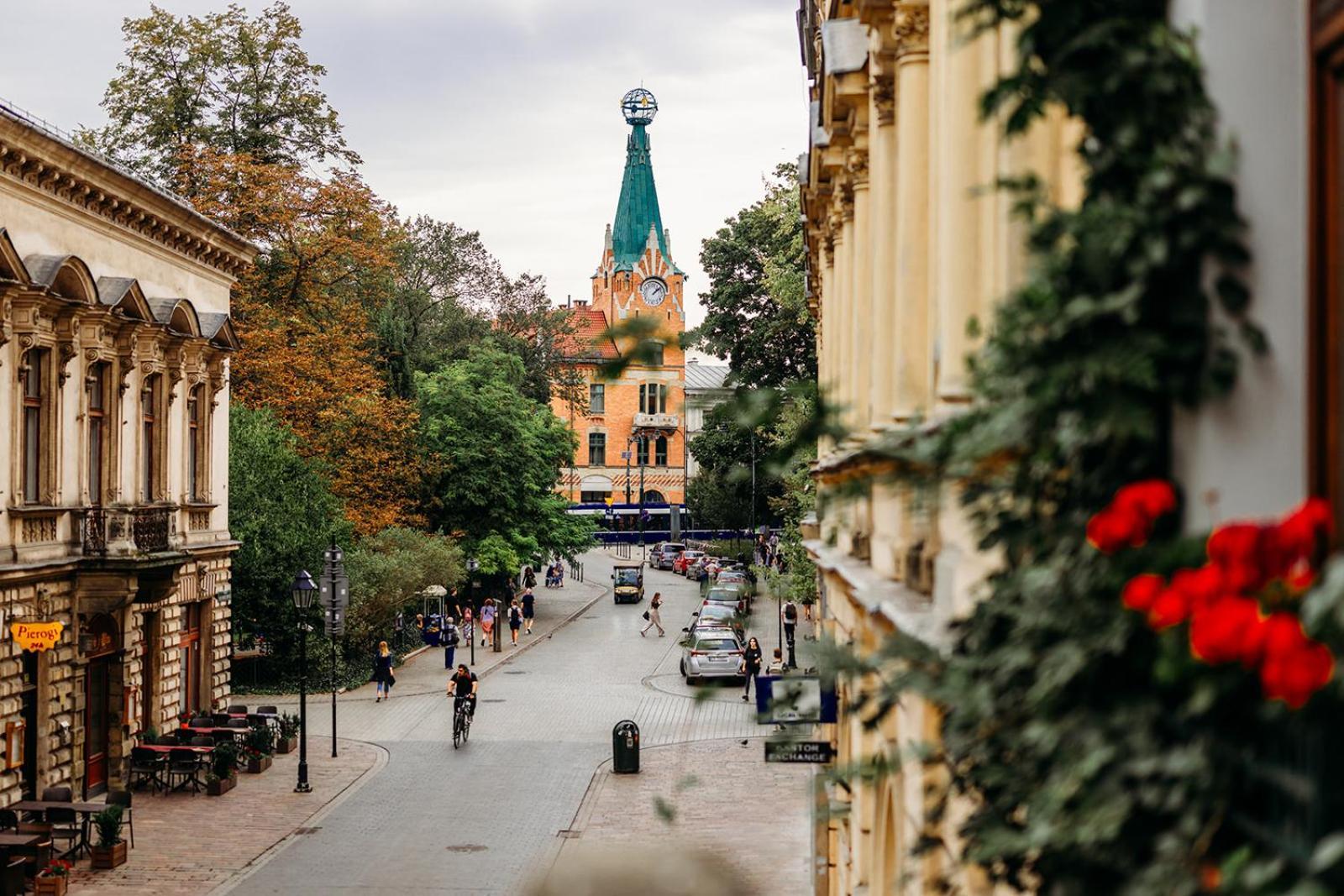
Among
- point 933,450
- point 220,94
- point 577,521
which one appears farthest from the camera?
point 577,521

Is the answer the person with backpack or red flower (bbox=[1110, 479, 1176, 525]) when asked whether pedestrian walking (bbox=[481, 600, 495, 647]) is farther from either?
red flower (bbox=[1110, 479, 1176, 525])

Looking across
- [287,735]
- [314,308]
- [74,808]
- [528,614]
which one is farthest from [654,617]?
[74,808]

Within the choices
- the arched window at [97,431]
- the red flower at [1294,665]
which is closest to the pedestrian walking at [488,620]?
the arched window at [97,431]

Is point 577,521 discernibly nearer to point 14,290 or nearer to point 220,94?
point 220,94

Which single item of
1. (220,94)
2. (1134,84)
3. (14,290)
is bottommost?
(1134,84)

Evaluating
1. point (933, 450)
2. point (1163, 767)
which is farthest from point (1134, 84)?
point (1163, 767)

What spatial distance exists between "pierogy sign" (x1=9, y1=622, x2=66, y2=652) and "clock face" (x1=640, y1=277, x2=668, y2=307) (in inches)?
3503

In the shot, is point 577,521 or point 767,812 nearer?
point 767,812

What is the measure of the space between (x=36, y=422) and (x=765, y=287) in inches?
1126

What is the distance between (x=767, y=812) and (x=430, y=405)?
1349 inches

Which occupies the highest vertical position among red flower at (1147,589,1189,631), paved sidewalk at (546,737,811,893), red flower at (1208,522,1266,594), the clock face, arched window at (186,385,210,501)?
the clock face

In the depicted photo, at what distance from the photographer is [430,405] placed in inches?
2264

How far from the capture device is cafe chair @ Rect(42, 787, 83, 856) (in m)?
21.5

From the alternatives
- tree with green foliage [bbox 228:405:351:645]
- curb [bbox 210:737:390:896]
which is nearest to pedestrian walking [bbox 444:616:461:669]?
tree with green foliage [bbox 228:405:351:645]
